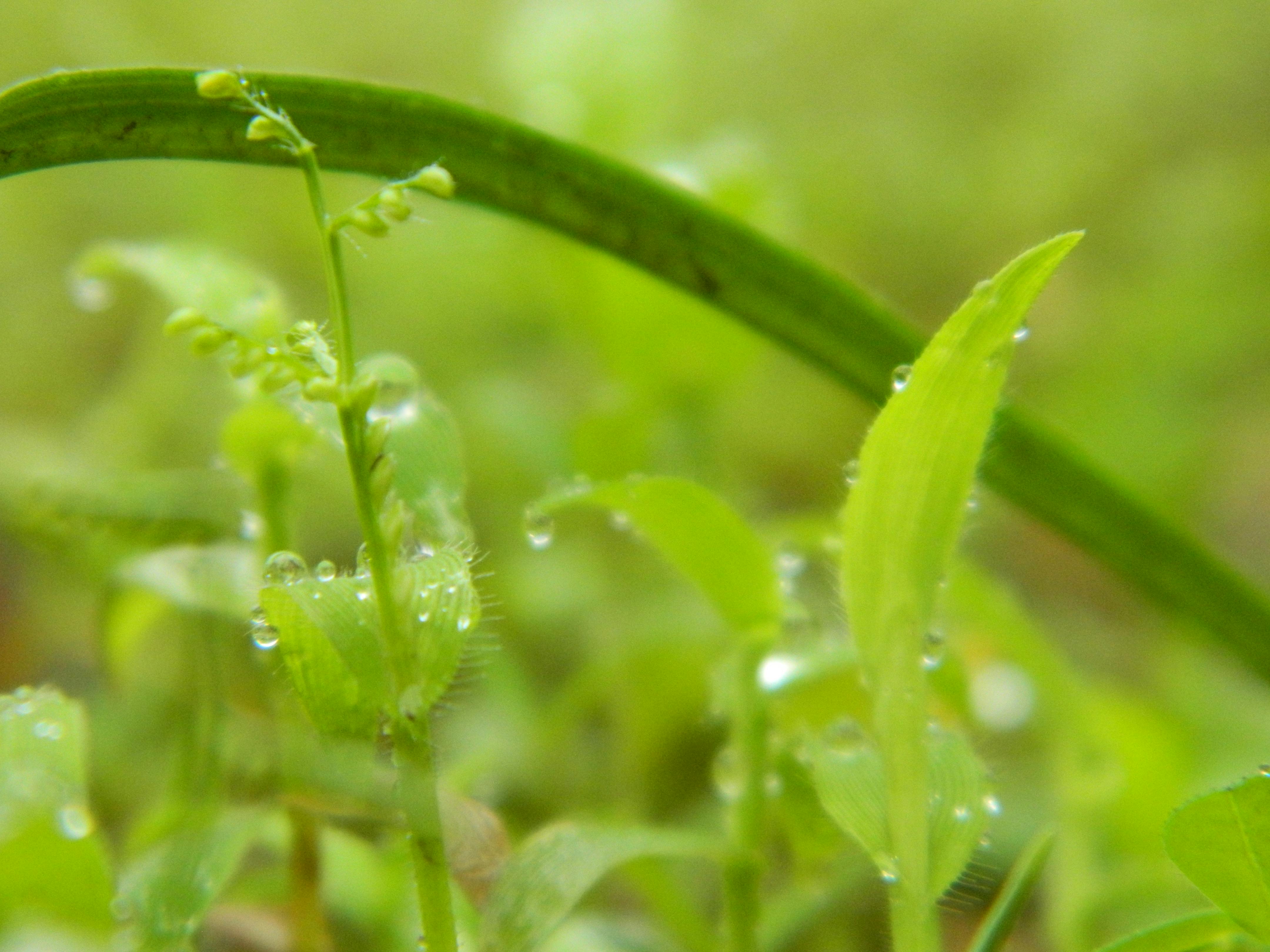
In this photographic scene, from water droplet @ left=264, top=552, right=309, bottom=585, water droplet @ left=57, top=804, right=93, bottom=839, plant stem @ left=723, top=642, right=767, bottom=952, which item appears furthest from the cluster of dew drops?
plant stem @ left=723, top=642, right=767, bottom=952

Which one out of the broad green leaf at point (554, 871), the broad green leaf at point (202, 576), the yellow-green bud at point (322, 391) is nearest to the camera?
the yellow-green bud at point (322, 391)

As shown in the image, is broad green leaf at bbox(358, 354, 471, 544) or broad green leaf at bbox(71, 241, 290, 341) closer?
broad green leaf at bbox(358, 354, 471, 544)

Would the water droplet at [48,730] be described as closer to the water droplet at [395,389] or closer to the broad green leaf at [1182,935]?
the water droplet at [395,389]

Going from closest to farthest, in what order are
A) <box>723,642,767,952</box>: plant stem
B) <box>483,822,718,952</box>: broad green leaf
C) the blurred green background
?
1. <box>483,822,718,952</box>: broad green leaf
2. <box>723,642,767,952</box>: plant stem
3. the blurred green background

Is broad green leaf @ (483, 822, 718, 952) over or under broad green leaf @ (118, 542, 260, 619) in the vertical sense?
under

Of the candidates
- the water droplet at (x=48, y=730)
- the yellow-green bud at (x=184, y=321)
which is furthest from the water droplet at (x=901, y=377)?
the water droplet at (x=48, y=730)

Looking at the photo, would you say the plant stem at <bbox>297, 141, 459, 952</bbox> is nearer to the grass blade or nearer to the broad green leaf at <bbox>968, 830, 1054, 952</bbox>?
the grass blade
